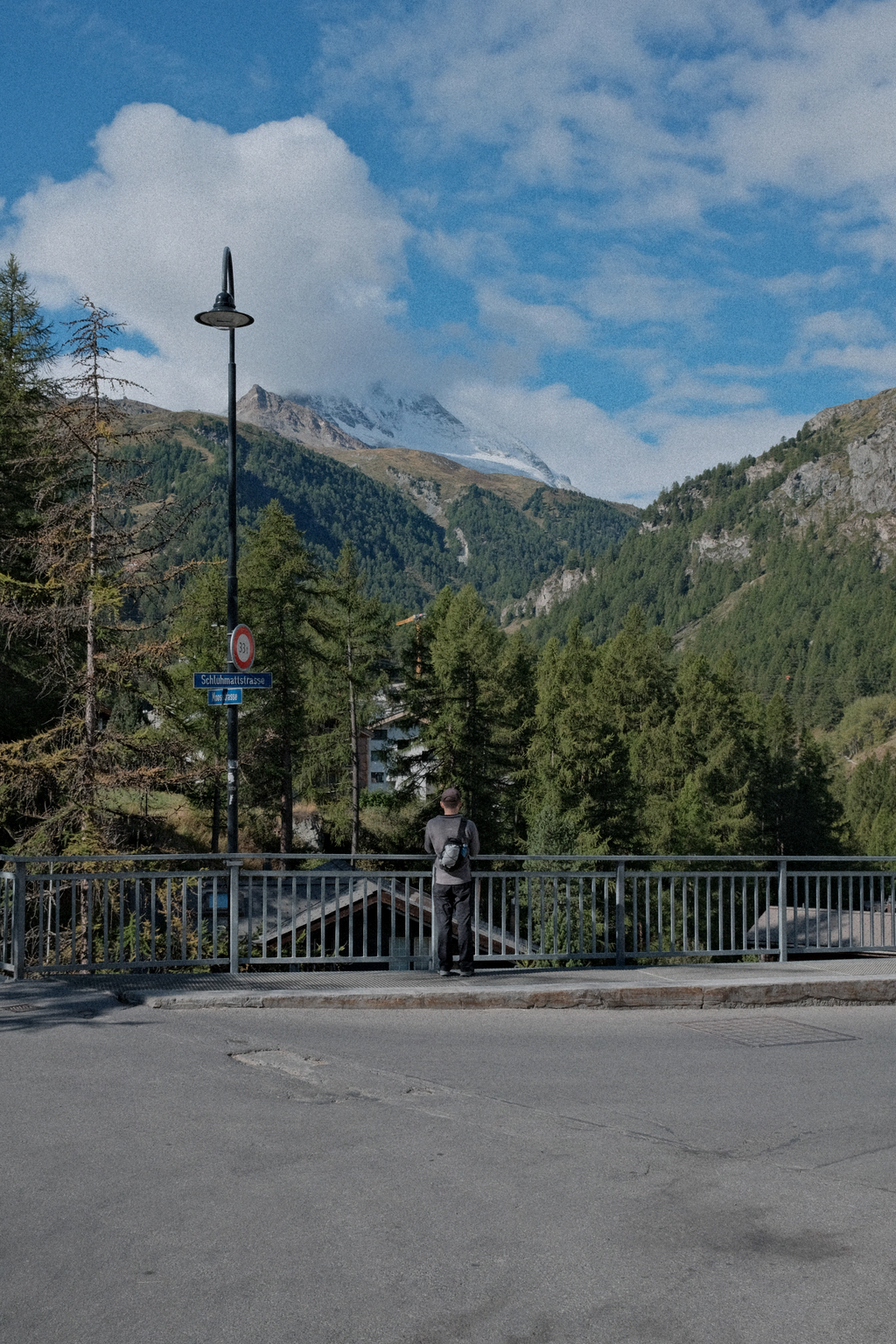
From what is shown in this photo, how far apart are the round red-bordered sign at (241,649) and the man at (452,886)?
3.43 metres

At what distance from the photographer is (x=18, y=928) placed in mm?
11445

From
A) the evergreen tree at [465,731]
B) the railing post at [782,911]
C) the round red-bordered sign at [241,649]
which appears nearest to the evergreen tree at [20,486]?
the round red-bordered sign at [241,649]

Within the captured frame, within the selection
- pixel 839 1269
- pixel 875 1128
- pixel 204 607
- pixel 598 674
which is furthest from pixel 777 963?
pixel 598 674

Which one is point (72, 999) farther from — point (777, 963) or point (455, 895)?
point (777, 963)

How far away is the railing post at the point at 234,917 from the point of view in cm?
1204

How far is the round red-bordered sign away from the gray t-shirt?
3431 mm

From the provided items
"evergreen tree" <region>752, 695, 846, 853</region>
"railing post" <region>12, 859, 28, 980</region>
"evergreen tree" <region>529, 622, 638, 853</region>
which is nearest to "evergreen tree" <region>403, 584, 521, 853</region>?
"evergreen tree" <region>529, 622, 638, 853</region>

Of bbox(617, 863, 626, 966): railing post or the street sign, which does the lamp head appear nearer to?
the street sign

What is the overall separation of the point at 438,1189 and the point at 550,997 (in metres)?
5.58

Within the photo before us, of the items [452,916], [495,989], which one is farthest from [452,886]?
[495,989]

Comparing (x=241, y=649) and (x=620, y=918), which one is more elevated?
(x=241, y=649)

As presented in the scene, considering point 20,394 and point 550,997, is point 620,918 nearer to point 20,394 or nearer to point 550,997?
point 550,997

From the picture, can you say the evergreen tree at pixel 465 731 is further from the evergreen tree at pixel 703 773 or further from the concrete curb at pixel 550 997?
the concrete curb at pixel 550 997

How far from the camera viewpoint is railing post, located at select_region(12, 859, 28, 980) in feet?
37.6
